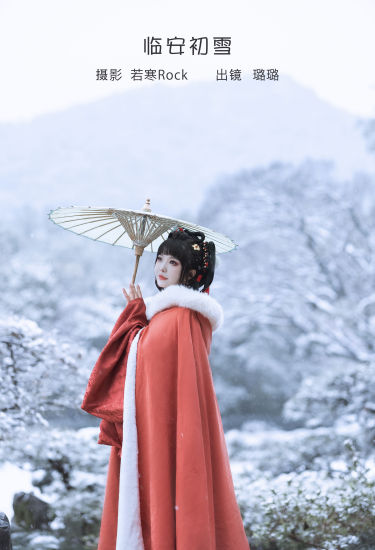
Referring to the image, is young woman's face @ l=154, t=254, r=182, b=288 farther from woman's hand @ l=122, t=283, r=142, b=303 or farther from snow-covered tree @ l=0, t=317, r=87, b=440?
snow-covered tree @ l=0, t=317, r=87, b=440

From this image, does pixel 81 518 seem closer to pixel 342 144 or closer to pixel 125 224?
pixel 125 224

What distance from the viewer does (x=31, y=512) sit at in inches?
147

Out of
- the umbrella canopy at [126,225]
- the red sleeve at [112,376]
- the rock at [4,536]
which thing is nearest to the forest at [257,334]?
the rock at [4,536]

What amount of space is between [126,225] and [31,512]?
264 centimetres

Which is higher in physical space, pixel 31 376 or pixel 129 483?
pixel 31 376

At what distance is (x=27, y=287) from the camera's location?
Result: 5230 millimetres

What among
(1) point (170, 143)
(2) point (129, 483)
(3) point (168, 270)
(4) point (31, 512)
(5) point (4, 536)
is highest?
(1) point (170, 143)

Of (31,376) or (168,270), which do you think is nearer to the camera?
(168,270)

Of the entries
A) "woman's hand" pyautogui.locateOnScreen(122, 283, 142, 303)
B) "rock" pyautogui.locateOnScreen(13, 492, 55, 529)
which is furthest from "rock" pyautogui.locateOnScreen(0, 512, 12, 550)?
"rock" pyautogui.locateOnScreen(13, 492, 55, 529)

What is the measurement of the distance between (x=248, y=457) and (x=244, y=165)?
3.03 metres

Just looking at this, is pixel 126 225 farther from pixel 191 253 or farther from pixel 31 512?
pixel 31 512

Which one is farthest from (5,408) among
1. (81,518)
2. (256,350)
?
(256,350)

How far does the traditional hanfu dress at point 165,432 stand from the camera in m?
1.81

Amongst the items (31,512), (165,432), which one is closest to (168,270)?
(165,432)
